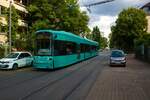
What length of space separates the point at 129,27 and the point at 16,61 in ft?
239

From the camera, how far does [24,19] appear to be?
6731 cm

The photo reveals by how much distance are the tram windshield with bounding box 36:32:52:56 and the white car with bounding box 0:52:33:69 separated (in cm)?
270

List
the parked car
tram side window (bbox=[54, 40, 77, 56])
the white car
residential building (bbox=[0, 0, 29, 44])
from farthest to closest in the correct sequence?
residential building (bbox=[0, 0, 29, 44]), the parked car, the white car, tram side window (bbox=[54, 40, 77, 56])

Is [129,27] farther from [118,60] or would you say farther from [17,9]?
[118,60]

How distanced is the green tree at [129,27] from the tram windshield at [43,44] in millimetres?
71081

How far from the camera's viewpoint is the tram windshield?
30.5m

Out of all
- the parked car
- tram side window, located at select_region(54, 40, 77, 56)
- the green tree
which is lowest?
the parked car

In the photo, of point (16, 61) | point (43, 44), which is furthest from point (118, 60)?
point (16, 61)

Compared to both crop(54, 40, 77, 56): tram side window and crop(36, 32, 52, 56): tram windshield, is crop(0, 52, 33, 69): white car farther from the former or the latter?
crop(54, 40, 77, 56): tram side window

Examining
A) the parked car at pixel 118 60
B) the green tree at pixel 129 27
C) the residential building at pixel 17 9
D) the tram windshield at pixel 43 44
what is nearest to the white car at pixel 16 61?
the tram windshield at pixel 43 44

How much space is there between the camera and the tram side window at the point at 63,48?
31105mm

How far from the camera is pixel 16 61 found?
32.5 m

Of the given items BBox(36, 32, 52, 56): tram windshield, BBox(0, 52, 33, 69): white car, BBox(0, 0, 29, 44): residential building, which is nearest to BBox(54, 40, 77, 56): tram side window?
BBox(36, 32, 52, 56): tram windshield

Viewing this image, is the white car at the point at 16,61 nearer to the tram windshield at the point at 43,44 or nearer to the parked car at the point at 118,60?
the tram windshield at the point at 43,44
